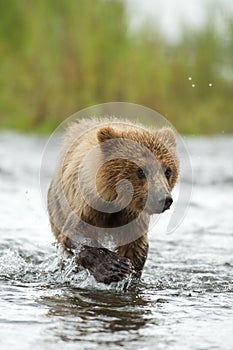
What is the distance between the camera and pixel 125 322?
512 centimetres

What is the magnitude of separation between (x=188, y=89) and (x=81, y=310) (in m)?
36.1

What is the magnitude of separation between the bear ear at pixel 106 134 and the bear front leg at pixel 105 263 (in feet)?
3.00

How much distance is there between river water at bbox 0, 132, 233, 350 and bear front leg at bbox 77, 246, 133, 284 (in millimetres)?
108

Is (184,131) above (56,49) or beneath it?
beneath

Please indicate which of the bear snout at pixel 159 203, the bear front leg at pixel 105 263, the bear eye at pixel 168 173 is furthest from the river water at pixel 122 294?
the bear eye at pixel 168 173

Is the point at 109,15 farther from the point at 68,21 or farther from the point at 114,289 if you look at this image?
the point at 114,289

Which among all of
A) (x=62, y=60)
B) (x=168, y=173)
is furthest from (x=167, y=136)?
(x=62, y=60)

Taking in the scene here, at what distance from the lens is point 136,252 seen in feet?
21.5

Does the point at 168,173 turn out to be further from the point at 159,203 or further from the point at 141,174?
the point at 159,203

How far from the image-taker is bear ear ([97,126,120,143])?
237 inches

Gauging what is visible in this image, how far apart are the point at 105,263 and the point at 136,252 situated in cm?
37

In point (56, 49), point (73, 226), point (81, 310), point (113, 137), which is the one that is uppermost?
point (56, 49)

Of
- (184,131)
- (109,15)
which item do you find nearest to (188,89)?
(184,131)

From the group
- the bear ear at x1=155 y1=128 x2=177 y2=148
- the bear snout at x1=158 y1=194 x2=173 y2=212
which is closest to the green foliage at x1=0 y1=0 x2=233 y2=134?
the bear ear at x1=155 y1=128 x2=177 y2=148
